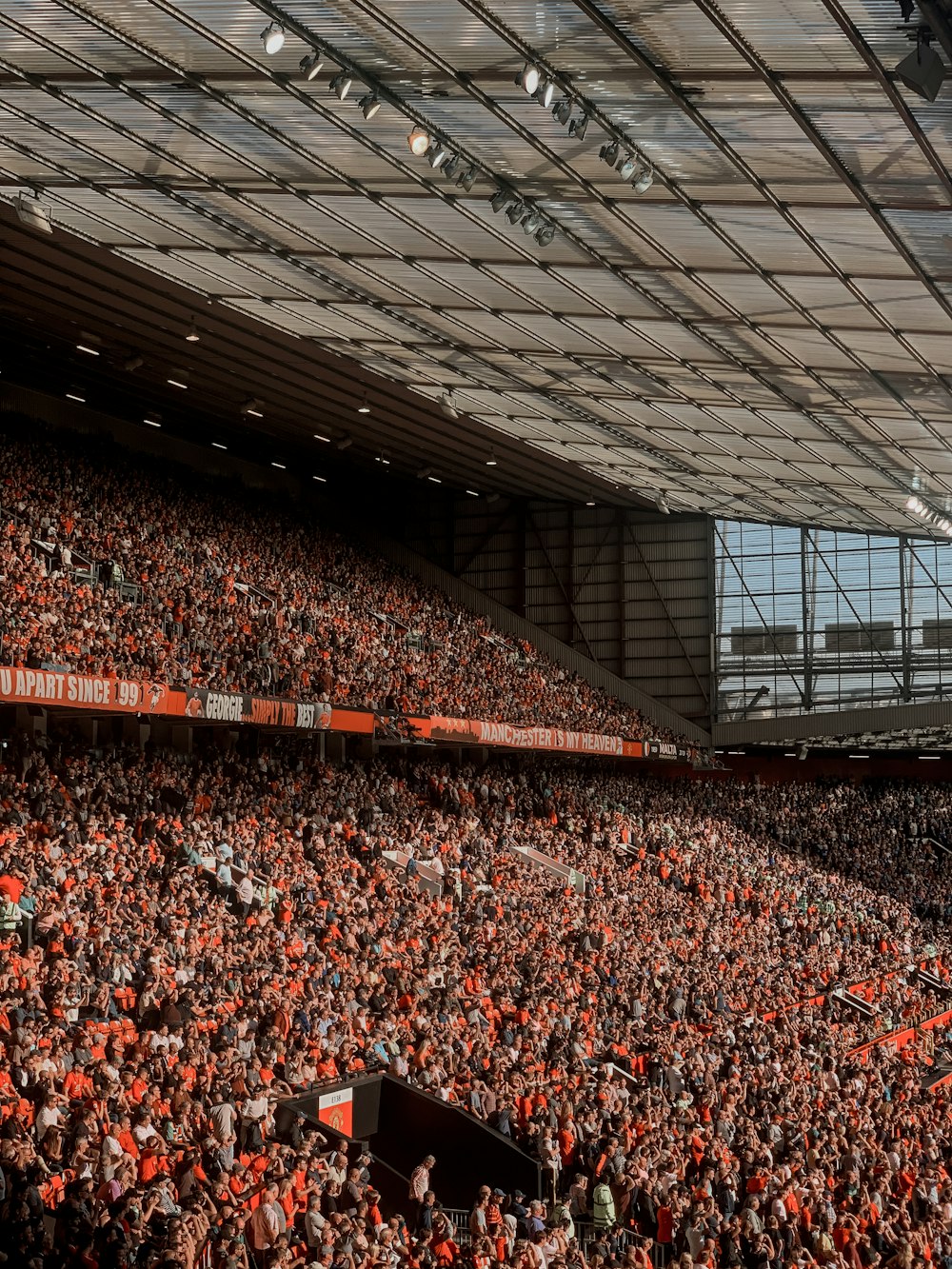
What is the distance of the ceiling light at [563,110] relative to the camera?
573 inches

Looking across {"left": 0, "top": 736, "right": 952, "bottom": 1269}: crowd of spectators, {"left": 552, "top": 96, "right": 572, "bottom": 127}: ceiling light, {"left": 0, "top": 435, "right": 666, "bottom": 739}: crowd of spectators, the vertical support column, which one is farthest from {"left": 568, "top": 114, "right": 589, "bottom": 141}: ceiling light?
the vertical support column

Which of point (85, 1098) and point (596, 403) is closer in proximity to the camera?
point (85, 1098)

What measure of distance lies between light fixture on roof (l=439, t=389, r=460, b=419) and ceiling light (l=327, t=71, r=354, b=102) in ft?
53.9

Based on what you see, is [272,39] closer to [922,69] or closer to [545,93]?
[545,93]

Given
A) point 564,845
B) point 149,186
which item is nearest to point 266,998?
point 149,186

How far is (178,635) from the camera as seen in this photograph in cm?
2939

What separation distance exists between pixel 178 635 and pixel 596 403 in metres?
9.90

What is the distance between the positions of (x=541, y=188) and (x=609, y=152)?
2435 millimetres

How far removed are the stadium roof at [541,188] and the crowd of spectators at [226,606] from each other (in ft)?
16.5

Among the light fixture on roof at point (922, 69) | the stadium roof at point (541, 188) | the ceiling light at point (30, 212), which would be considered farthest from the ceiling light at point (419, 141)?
the ceiling light at point (30, 212)

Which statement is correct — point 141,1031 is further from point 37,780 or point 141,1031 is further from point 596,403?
point 596,403

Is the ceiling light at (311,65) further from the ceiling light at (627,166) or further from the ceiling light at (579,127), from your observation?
the ceiling light at (627,166)

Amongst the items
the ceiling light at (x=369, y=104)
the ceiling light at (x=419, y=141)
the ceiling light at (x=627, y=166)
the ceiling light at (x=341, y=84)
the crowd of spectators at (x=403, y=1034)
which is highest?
the ceiling light at (x=341, y=84)

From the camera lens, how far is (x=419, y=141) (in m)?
16.1
